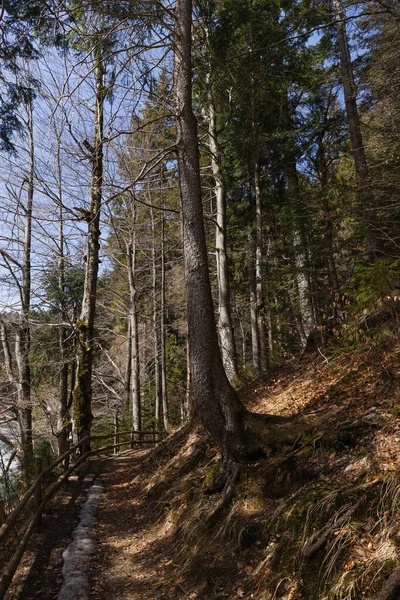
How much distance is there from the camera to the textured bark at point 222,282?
10.5 metres

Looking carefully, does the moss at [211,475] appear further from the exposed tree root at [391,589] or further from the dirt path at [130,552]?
the exposed tree root at [391,589]

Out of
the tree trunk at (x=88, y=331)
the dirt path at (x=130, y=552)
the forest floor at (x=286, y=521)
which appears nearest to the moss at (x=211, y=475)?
the forest floor at (x=286, y=521)

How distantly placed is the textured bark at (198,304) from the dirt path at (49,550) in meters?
2.56

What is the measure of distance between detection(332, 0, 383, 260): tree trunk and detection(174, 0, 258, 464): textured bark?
163 inches

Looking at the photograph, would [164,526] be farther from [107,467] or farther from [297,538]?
[107,467]

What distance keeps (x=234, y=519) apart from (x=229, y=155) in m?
12.2

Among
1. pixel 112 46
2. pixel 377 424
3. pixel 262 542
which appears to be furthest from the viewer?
pixel 112 46

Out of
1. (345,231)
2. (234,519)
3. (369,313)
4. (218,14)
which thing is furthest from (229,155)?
(234,519)

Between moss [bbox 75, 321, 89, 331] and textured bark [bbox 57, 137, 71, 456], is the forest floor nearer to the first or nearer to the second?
textured bark [bbox 57, 137, 71, 456]

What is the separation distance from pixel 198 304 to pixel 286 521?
9.12ft

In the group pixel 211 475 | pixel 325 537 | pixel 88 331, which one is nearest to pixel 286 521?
pixel 325 537

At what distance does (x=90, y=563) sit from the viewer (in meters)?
5.21

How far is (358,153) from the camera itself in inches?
396

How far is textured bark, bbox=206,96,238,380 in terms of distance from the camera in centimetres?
1053
